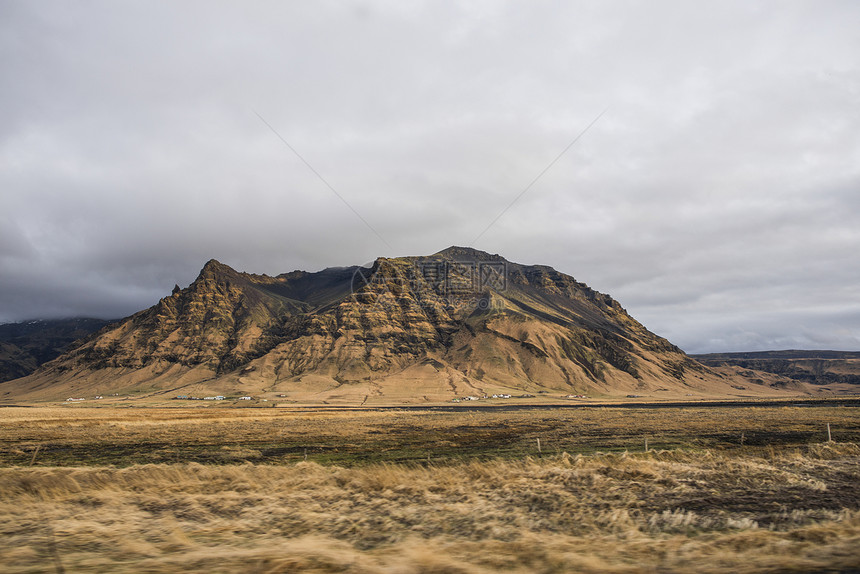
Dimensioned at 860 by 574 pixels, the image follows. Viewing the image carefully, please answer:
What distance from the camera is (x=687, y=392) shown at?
18862 centimetres

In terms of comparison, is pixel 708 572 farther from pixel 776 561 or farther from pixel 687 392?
pixel 687 392

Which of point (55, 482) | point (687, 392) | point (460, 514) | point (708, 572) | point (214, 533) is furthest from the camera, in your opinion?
point (687, 392)

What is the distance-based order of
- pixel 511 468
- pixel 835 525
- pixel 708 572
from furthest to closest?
pixel 511 468 < pixel 835 525 < pixel 708 572

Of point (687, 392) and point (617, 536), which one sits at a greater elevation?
point (617, 536)

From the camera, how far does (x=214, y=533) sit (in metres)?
10.5

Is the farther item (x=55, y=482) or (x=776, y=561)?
(x=55, y=482)

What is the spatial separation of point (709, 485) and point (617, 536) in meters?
7.72

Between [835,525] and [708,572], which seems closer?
[708,572]

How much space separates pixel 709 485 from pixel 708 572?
10.1 m

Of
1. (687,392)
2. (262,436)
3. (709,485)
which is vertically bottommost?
(687,392)

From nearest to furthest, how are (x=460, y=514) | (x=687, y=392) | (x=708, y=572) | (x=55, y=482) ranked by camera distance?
(x=708, y=572), (x=460, y=514), (x=55, y=482), (x=687, y=392)

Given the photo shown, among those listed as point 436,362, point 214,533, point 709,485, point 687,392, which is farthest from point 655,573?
point 687,392

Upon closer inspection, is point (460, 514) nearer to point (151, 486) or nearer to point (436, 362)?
point (151, 486)

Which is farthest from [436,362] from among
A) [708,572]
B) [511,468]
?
[708,572]
